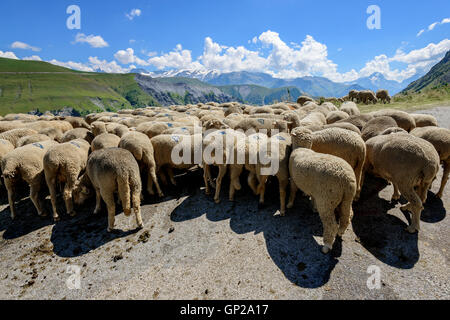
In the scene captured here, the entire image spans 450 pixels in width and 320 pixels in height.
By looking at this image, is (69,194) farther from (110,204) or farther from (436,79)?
(436,79)

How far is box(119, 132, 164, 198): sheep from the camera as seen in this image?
733cm

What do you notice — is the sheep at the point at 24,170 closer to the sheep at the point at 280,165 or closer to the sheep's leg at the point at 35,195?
the sheep's leg at the point at 35,195

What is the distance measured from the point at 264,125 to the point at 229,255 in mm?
6139

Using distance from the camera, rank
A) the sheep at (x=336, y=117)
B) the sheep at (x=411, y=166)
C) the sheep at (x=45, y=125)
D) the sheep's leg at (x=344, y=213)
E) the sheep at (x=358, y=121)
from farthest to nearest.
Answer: the sheep at (x=45, y=125) → the sheep at (x=336, y=117) → the sheep at (x=358, y=121) → the sheep at (x=411, y=166) → the sheep's leg at (x=344, y=213)

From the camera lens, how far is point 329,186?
4516mm

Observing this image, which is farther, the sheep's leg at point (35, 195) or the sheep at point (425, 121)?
the sheep at point (425, 121)

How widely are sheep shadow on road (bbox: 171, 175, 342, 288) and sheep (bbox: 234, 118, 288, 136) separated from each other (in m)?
2.49

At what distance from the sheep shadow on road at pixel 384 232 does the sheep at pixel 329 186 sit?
818mm

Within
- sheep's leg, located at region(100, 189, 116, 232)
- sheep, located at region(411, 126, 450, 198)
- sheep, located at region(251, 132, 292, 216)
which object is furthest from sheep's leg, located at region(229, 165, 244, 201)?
sheep, located at region(411, 126, 450, 198)

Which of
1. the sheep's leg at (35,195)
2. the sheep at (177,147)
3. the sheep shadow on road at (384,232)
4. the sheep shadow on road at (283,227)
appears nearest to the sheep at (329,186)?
the sheep shadow on road at (283,227)

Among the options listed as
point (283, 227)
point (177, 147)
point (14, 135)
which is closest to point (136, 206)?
point (177, 147)

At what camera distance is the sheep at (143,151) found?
7.33m

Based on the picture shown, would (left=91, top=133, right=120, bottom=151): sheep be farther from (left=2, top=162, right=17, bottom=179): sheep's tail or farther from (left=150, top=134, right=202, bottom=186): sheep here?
(left=2, top=162, right=17, bottom=179): sheep's tail

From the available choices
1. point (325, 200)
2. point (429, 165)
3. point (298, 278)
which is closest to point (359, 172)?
point (429, 165)
